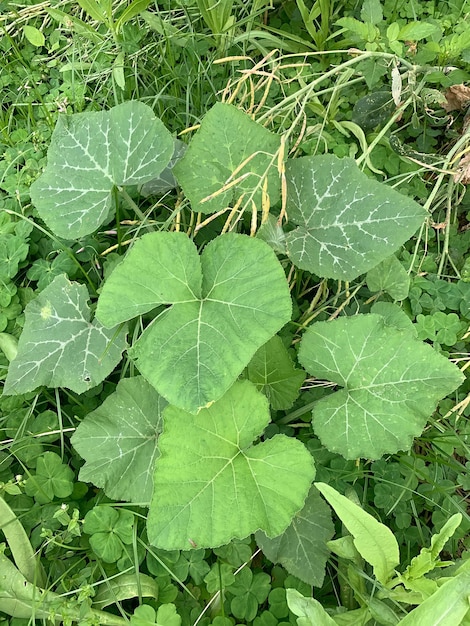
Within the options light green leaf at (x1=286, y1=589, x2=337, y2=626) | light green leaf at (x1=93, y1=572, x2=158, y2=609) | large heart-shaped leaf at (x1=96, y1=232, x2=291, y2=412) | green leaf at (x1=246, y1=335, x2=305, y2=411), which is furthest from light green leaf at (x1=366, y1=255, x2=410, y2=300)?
light green leaf at (x1=93, y1=572, x2=158, y2=609)

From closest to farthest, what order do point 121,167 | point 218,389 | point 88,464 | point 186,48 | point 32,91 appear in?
point 218,389, point 88,464, point 121,167, point 186,48, point 32,91

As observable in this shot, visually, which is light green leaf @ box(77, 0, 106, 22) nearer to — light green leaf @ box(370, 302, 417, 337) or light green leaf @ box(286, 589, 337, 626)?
light green leaf @ box(370, 302, 417, 337)

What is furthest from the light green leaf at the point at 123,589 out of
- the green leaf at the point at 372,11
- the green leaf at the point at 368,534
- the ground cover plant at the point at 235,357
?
the green leaf at the point at 372,11

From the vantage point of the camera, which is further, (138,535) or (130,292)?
(138,535)

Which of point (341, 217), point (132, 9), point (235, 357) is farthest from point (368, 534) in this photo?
point (132, 9)

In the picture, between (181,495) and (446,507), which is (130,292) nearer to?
(181,495)

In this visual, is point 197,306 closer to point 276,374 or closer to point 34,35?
point 276,374

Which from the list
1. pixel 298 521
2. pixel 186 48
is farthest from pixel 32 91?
pixel 298 521
